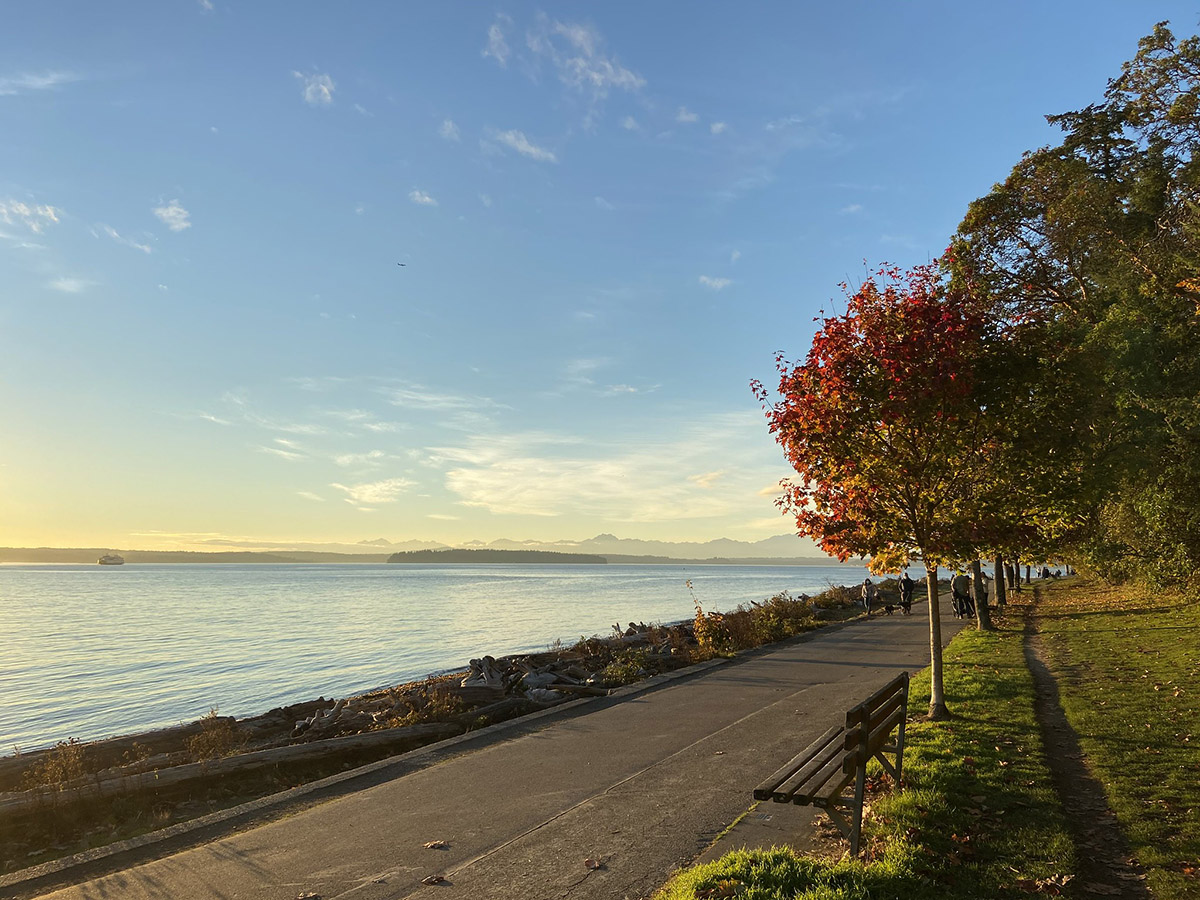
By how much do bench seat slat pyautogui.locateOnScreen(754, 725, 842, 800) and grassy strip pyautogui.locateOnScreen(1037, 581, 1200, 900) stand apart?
8.88 feet

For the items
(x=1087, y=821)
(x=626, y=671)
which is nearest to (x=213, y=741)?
(x=626, y=671)

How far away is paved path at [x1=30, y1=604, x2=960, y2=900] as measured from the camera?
250 inches

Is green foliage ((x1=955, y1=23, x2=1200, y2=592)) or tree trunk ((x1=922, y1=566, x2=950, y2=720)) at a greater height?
green foliage ((x1=955, y1=23, x2=1200, y2=592))

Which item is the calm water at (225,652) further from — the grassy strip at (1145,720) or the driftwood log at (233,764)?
the grassy strip at (1145,720)

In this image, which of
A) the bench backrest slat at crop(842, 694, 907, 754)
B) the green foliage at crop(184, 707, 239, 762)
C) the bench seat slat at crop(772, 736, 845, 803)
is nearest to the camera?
the bench seat slat at crop(772, 736, 845, 803)

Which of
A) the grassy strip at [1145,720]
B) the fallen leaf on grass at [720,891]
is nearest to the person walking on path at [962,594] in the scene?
the grassy strip at [1145,720]

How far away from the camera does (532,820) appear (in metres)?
7.80

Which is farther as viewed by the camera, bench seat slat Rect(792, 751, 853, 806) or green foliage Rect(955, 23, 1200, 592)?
green foliage Rect(955, 23, 1200, 592)

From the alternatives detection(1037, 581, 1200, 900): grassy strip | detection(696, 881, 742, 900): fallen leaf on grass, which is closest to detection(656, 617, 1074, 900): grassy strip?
detection(696, 881, 742, 900): fallen leaf on grass

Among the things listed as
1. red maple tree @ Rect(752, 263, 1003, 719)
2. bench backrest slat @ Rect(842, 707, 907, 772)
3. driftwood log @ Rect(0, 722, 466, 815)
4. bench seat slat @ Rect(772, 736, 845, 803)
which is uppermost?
red maple tree @ Rect(752, 263, 1003, 719)

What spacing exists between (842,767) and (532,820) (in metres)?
3.45

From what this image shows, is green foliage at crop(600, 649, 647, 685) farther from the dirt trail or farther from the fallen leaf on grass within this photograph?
the fallen leaf on grass

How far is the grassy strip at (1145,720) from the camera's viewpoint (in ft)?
21.4

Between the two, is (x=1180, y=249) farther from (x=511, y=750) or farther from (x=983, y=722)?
(x=511, y=750)
